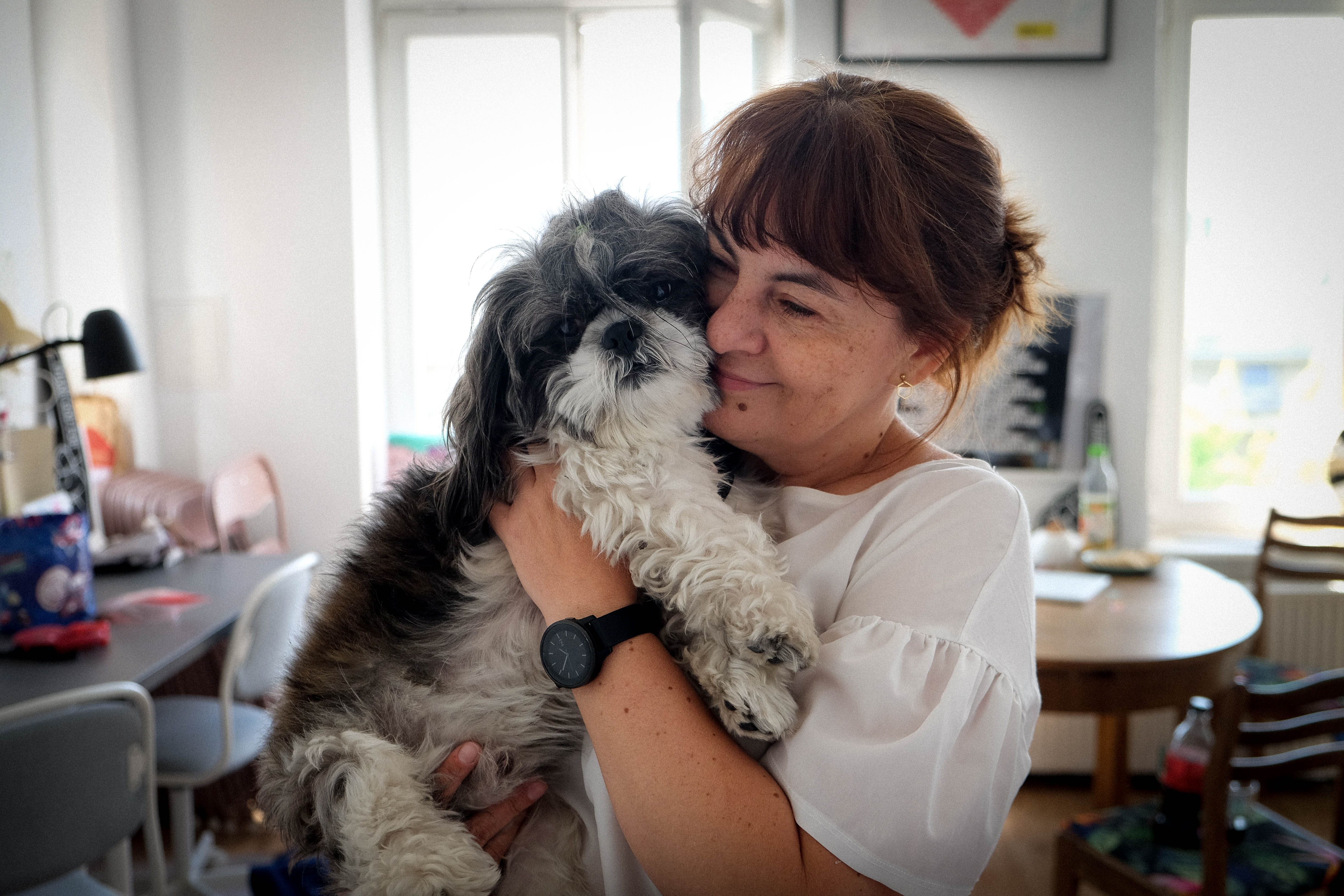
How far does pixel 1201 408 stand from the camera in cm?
423

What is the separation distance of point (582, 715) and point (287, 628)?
7.31ft

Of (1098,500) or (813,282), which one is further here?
(1098,500)

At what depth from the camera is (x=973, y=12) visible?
3758mm

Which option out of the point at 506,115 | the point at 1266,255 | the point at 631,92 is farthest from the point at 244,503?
the point at 1266,255

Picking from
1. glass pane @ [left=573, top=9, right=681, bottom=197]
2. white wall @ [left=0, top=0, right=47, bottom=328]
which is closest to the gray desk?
white wall @ [left=0, top=0, right=47, bottom=328]

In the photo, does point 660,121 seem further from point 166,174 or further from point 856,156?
point 856,156

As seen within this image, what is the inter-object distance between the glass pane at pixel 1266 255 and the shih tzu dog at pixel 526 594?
12.7ft

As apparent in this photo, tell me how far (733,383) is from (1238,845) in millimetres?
2154

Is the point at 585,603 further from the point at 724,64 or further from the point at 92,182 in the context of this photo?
the point at 92,182

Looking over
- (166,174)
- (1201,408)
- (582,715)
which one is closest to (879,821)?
(582,715)

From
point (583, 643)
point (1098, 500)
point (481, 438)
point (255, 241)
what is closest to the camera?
point (583, 643)

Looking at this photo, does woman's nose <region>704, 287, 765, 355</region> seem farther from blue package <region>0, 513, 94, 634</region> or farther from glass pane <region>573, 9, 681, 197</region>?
glass pane <region>573, 9, 681, 197</region>

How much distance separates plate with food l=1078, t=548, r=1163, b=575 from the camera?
A: 3.14 meters

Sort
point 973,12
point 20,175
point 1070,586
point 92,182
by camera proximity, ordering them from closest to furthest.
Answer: point 1070,586 → point 20,175 → point 973,12 → point 92,182
